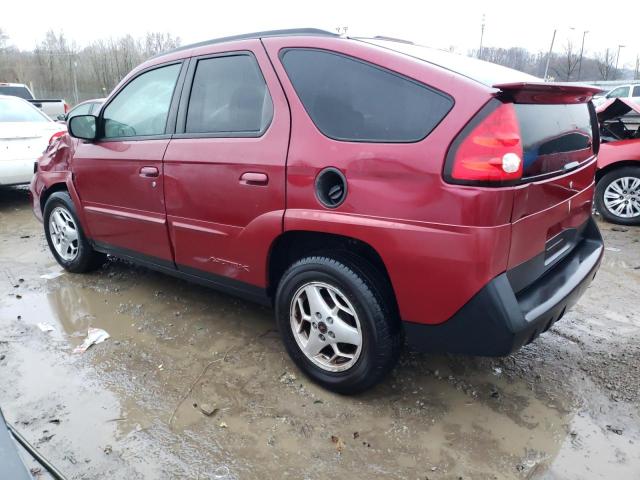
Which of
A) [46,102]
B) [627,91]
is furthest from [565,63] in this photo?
[46,102]

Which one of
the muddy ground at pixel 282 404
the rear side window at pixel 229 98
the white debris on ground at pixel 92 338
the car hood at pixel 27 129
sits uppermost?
the rear side window at pixel 229 98

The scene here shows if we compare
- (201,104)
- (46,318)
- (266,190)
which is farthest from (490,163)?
(46,318)

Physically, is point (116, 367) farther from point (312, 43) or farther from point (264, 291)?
point (312, 43)

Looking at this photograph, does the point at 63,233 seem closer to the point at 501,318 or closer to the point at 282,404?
the point at 282,404

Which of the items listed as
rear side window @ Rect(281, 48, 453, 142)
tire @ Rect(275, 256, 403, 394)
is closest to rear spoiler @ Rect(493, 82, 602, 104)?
rear side window @ Rect(281, 48, 453, 142)

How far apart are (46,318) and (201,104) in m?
2.02

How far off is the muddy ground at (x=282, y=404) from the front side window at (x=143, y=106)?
1347 mm

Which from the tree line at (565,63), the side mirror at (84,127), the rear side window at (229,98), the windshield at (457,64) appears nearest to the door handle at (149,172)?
the rear side window at (229,98)

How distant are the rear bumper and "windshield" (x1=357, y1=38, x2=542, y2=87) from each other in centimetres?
89

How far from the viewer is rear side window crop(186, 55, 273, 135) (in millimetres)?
2727

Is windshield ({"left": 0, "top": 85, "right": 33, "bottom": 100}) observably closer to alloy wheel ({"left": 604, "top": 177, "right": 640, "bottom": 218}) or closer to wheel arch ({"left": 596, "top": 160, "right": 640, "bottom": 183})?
wheel arch ({"left": 596, "top": 160, "right": 640, "bottom": 183})

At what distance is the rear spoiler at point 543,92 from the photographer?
2012 millimetres

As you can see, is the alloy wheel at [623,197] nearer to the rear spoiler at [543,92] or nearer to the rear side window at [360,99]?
the rear spoiler at [543,92]

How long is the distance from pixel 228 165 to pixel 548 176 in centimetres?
165
